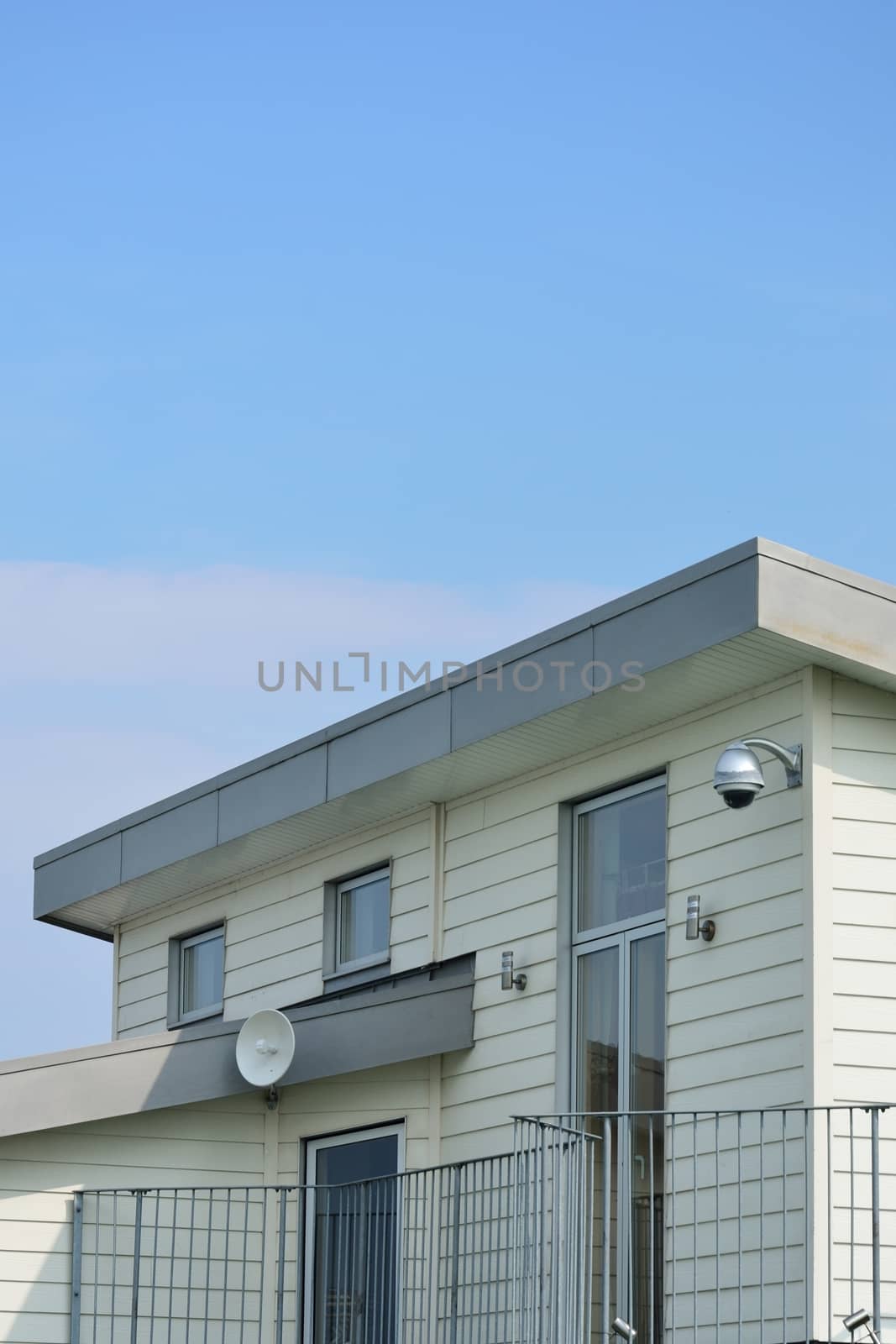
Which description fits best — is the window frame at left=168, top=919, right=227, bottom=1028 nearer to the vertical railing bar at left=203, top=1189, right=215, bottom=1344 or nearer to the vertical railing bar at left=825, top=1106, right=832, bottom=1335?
the vertical railing bar at left=203, top=1189, right=215, bottom=1344

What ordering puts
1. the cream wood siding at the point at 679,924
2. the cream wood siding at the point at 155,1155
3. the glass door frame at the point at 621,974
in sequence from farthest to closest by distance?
the cream wood siding at the point at 155,1155, the glass door frame at the point at 621,974, the cream wood siding at the point at 679,924

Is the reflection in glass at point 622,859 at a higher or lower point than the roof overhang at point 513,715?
lower

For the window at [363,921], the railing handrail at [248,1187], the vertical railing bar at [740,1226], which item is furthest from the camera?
the window at [363,921]

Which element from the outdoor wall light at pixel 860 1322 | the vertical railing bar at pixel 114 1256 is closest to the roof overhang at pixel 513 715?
the vertical railing bar at pixel 114 1256

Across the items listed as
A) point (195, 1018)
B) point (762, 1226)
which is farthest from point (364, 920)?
point (762, 1226)

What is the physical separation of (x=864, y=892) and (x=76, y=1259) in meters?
4.65

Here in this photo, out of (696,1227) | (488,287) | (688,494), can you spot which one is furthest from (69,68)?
(696,1227)

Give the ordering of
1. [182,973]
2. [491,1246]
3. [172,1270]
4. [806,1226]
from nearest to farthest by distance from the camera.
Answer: [806,1226], [491,1246], [172,1270], [182,973]

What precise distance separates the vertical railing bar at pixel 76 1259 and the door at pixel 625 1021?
278 cm

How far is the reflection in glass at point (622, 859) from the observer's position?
30.1ft

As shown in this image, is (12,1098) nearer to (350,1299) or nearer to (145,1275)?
(145,1275)

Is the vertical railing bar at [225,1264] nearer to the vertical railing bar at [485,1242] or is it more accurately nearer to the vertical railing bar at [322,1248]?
the vertical railing bar at [322,1248]

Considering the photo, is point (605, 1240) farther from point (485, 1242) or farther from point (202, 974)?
point (202, 974)

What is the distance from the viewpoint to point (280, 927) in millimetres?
11836
